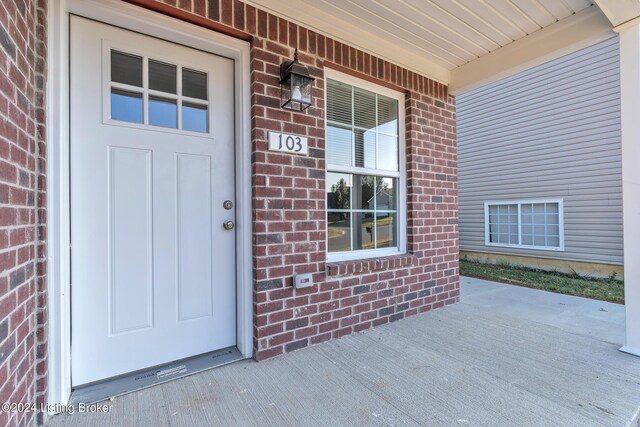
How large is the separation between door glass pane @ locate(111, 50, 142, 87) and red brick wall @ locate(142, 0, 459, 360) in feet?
1.38

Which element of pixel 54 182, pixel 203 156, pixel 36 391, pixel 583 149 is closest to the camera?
pixel 36 391

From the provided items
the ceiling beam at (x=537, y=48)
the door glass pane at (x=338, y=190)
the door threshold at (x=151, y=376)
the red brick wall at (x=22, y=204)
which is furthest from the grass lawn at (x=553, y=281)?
the red brick wall at (x=22, y=204)

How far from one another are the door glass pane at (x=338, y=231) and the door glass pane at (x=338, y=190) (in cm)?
8

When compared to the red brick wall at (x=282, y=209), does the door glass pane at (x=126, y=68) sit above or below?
above

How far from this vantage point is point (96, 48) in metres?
1.90

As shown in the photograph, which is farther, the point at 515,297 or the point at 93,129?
the point at 515,297

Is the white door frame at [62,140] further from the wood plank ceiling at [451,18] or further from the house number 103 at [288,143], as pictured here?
the wood plank ceiling at [451,18]

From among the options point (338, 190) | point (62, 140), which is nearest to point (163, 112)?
point (62, 140)

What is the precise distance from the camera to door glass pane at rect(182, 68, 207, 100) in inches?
85.8

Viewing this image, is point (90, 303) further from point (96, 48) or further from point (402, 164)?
point (402, 164)

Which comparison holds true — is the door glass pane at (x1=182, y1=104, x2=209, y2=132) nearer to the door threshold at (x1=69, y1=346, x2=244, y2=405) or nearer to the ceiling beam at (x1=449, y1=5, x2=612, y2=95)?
the door threshold at (x1=69, y1=346, x2=244, y2=405)

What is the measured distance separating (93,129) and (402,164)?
8.51 feet

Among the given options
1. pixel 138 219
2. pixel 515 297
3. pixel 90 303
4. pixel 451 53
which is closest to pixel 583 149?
pixel 515 297

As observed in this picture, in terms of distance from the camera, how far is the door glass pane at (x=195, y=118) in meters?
2.17
